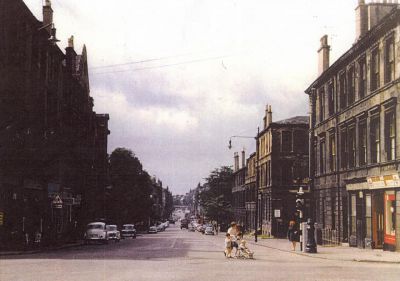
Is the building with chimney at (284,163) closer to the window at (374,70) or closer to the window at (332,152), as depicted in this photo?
the window at (332,152)

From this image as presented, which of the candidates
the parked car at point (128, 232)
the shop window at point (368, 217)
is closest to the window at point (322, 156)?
the shop window at point (368, 217)

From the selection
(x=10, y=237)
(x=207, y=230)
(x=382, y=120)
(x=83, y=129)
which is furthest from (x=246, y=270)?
(x=207, y=230)

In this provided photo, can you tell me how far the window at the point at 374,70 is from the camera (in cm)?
3375

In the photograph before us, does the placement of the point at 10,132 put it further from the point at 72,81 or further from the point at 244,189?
the point at 244,189

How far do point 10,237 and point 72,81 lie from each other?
24.5 m

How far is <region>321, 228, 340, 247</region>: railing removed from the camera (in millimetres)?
40984

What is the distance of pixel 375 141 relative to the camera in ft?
112

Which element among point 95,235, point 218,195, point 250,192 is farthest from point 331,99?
point 218,195

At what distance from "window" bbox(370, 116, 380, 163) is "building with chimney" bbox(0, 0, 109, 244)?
1931 centimetres

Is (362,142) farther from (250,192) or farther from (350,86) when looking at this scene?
(250,192)

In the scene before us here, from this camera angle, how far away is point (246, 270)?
1914 cm

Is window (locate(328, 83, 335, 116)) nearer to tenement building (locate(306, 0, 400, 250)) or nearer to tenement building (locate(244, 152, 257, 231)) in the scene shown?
tenement building (locate(306, 0, 400, 250))

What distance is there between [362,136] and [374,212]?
5.19 m

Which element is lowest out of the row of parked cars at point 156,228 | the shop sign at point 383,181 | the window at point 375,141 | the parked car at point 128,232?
the row of parked cars at point 156,228
